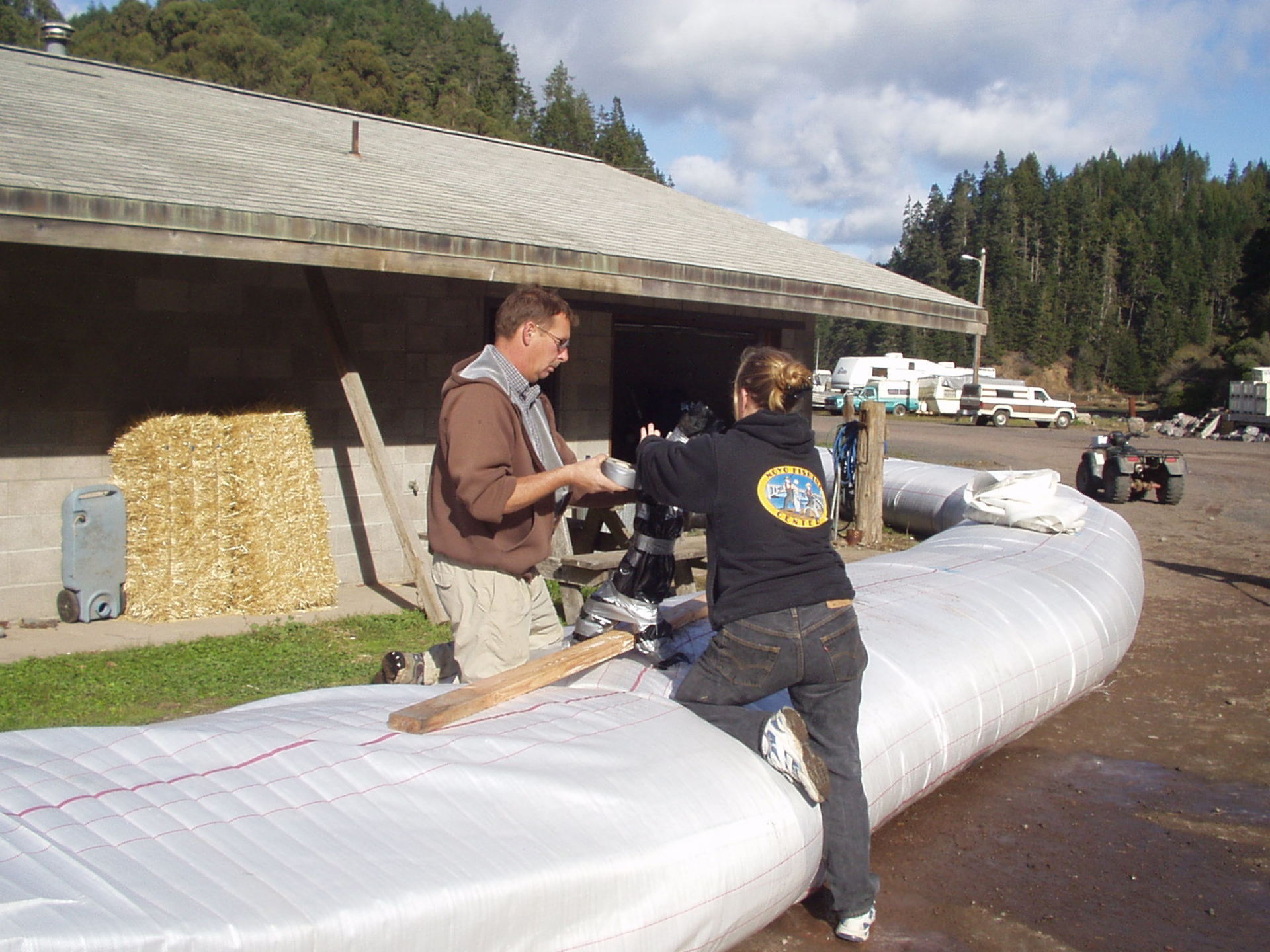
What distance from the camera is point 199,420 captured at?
22.7 feet

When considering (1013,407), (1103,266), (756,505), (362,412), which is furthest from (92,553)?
(1103,266)

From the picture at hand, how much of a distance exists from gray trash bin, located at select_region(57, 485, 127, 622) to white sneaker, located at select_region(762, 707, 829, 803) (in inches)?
206

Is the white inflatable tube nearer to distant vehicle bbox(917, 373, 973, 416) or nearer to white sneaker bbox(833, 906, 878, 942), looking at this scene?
white sneaker bbox(833, 906, 878, 942)

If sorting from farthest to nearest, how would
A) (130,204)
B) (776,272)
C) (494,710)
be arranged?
1. (776,272)
2. (130,204)
3. (494,710)

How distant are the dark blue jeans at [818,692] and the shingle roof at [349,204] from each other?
411 centimetres

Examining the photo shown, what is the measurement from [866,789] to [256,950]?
2295 millimetres

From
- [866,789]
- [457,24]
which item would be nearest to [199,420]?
[866,789]

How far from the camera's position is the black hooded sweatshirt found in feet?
10.2

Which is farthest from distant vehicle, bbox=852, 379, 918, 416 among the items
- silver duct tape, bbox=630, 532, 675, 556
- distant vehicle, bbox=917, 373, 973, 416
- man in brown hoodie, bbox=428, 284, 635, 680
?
man in brown hoodie, bbox=428, 284, 635, 680

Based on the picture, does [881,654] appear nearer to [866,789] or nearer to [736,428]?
[866,789]

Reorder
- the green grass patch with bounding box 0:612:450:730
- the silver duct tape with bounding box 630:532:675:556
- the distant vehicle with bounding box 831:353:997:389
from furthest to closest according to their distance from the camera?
the distant vehicle with bounding box 831:353:997:389, the green grass patch with bounding box 0:612:450:730, the silver duct tape with bounding box 630:532:675:556

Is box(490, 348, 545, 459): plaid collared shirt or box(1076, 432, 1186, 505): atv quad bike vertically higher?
box(490, 348, 545, 459): plaid collared shirt

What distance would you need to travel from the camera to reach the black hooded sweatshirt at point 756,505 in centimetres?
311

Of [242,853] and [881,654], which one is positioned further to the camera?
[881,654]
